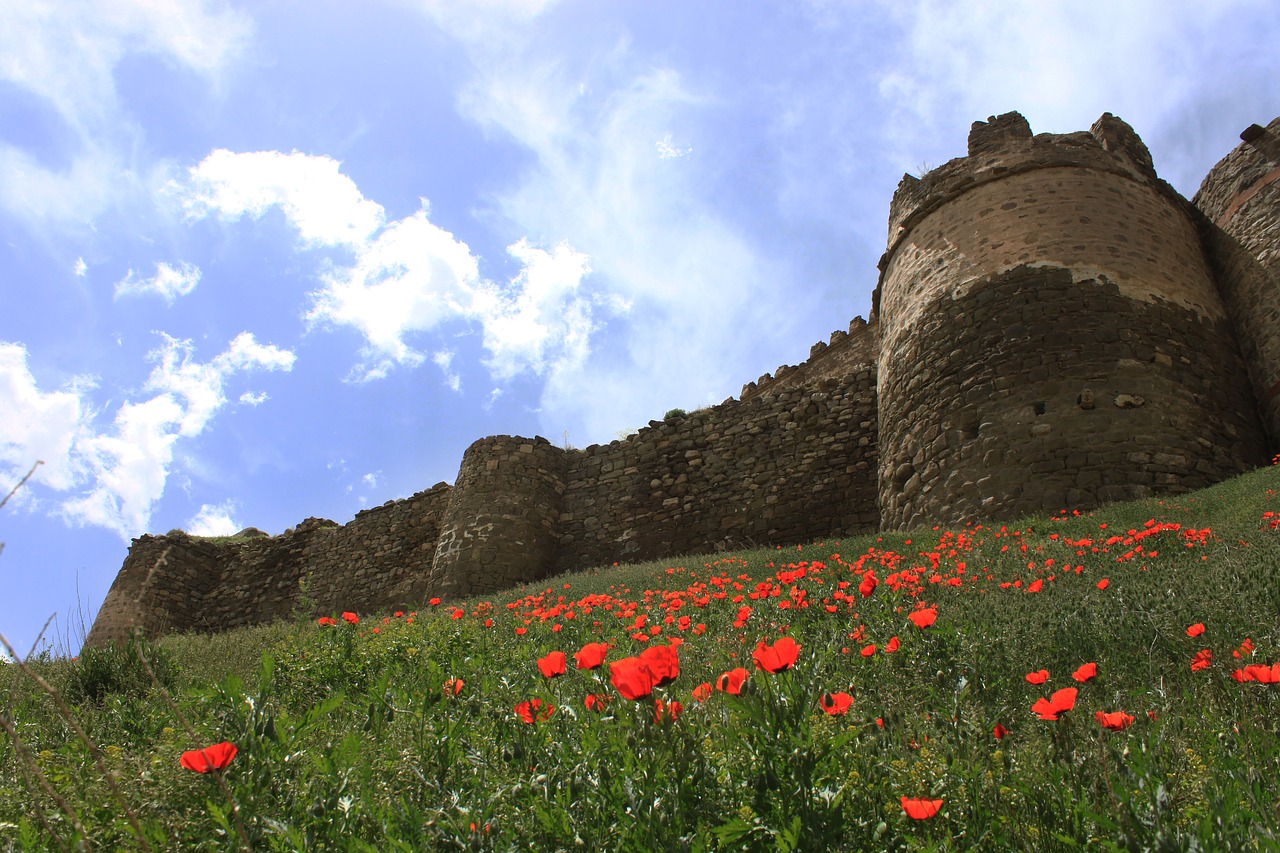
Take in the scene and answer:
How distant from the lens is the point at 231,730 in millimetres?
2266

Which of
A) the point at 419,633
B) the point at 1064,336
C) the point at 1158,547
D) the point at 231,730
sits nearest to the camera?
the point at 231,730

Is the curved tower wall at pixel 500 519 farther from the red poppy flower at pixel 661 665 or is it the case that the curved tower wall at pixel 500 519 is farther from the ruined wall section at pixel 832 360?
the red poppy flower at pixel 661 665

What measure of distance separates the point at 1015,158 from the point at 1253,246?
3.48m

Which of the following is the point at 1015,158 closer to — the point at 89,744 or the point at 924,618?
the point at 924,618

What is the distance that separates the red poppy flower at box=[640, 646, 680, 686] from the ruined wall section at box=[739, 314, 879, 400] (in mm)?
16067

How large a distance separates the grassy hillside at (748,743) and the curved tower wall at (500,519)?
8667 millimetres

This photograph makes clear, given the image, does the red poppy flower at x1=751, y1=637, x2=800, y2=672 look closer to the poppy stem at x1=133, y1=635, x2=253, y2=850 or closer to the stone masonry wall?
the poppy stem at x1=133, y1=635, x2=253, y2=850

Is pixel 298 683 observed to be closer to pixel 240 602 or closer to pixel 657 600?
pixel 657 600

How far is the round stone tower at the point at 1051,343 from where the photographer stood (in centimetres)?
871

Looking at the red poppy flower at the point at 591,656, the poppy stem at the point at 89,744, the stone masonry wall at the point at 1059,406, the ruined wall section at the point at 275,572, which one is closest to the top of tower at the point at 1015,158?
the stone masonry wall at the point at 1059,406

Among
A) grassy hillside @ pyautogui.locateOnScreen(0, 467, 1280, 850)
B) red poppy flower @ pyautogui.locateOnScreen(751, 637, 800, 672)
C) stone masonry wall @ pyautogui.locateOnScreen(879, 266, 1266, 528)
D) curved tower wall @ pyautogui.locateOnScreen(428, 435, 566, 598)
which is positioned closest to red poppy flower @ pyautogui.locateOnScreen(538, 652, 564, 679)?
grassy hillside @ pyautogui.locateOnScreen(0, 467, 1280, 850)

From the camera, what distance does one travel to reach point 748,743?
2.07 m

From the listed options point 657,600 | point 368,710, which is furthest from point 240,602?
point 368,710

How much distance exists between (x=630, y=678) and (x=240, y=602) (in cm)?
1932
